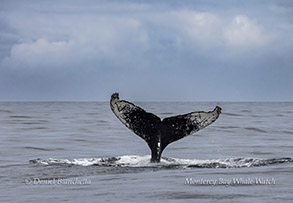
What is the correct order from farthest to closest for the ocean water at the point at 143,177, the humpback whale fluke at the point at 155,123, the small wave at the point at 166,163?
the small wave at the point at 166,163 < the humpback whale fluke at the point at 155,123 < the ocean water at the point at 143,177

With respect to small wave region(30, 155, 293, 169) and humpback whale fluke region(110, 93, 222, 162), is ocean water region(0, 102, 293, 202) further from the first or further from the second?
humpback whale fluke region(110, 93, 222, 162)

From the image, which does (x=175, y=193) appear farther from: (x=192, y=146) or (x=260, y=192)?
(x=192, y=146)

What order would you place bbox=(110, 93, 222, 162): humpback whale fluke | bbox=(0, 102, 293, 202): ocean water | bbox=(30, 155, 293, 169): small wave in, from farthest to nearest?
1. bbox=(30, 155, 293, 169): small wave
2. bbox=(110, 93, 222, 162): humpback whale fluke
3. bbox=(0, 102, 293, 202): ocean water

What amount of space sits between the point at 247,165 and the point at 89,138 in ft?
31.9

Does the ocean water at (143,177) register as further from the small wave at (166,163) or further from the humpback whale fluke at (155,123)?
the humpback whale fluke at (155,123)

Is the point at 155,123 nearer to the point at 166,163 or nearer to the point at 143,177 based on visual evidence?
the point at 166,163

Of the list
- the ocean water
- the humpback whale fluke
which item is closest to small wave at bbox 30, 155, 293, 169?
the ocean water

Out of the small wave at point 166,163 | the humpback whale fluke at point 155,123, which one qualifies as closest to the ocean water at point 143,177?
the small wave at point 166,163

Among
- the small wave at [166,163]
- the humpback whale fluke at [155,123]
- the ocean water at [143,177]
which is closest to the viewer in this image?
the ocean water at [143,177]

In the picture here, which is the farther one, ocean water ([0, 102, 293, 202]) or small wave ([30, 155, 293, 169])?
small wave ([30, 155, 293, 169])

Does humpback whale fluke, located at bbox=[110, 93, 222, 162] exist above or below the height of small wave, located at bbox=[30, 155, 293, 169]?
above

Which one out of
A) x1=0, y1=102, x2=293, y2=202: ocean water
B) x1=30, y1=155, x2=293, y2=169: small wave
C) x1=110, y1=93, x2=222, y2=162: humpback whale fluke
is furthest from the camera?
x1=30, y1=155, x2=293, y2=169: small wave

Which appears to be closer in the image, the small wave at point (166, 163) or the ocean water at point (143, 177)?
the ocean water at point (143, 177)

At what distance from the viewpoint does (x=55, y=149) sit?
53.4 ft
